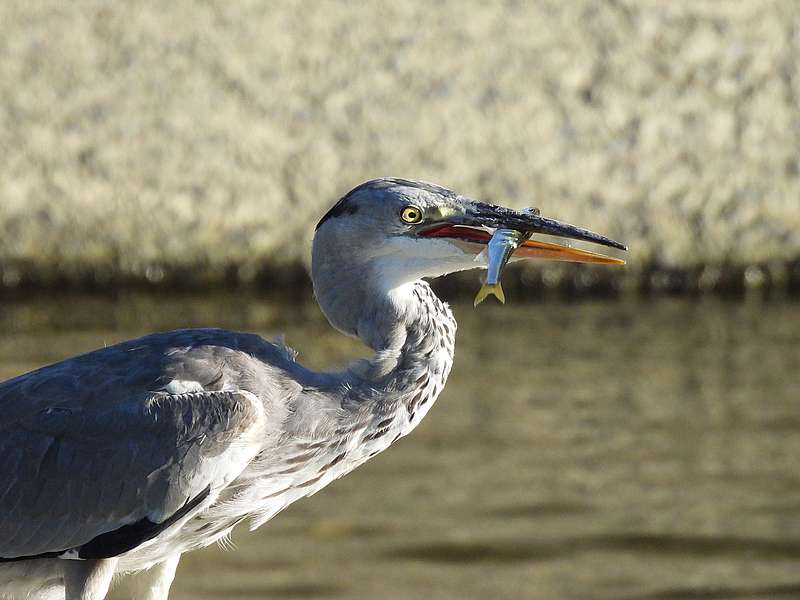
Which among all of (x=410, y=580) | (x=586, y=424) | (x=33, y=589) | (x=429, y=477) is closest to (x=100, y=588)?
(x=33, y=589)

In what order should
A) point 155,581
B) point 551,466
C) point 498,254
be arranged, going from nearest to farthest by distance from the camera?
point 498,254 < point 155,581 < point 551,466

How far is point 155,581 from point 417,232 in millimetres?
1447

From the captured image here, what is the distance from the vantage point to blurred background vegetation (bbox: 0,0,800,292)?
37.3 ft

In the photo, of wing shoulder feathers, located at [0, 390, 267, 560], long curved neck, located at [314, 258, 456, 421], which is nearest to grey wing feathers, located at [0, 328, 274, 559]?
wing shoulder feathers, located at [0, 390, 267, 560]

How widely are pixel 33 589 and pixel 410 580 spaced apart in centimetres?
207

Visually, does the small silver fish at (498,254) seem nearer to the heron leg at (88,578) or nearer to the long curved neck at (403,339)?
the long curved neck at (403,339)

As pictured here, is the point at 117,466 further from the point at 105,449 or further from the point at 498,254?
the point at 498,254

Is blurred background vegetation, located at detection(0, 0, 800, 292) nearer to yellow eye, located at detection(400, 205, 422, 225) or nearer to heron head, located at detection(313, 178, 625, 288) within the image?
heron head, located at detection(313, 178, 625, 288)

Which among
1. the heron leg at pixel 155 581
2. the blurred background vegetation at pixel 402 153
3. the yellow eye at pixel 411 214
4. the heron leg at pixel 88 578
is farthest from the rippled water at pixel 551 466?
the yellow eye at pixel 411 214

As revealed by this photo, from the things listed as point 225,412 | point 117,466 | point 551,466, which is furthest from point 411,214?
point 551,466

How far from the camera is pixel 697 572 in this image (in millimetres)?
6945

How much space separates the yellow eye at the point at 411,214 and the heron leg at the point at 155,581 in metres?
1.33

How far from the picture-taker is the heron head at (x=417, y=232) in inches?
189

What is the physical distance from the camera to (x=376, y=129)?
38.2 feet
